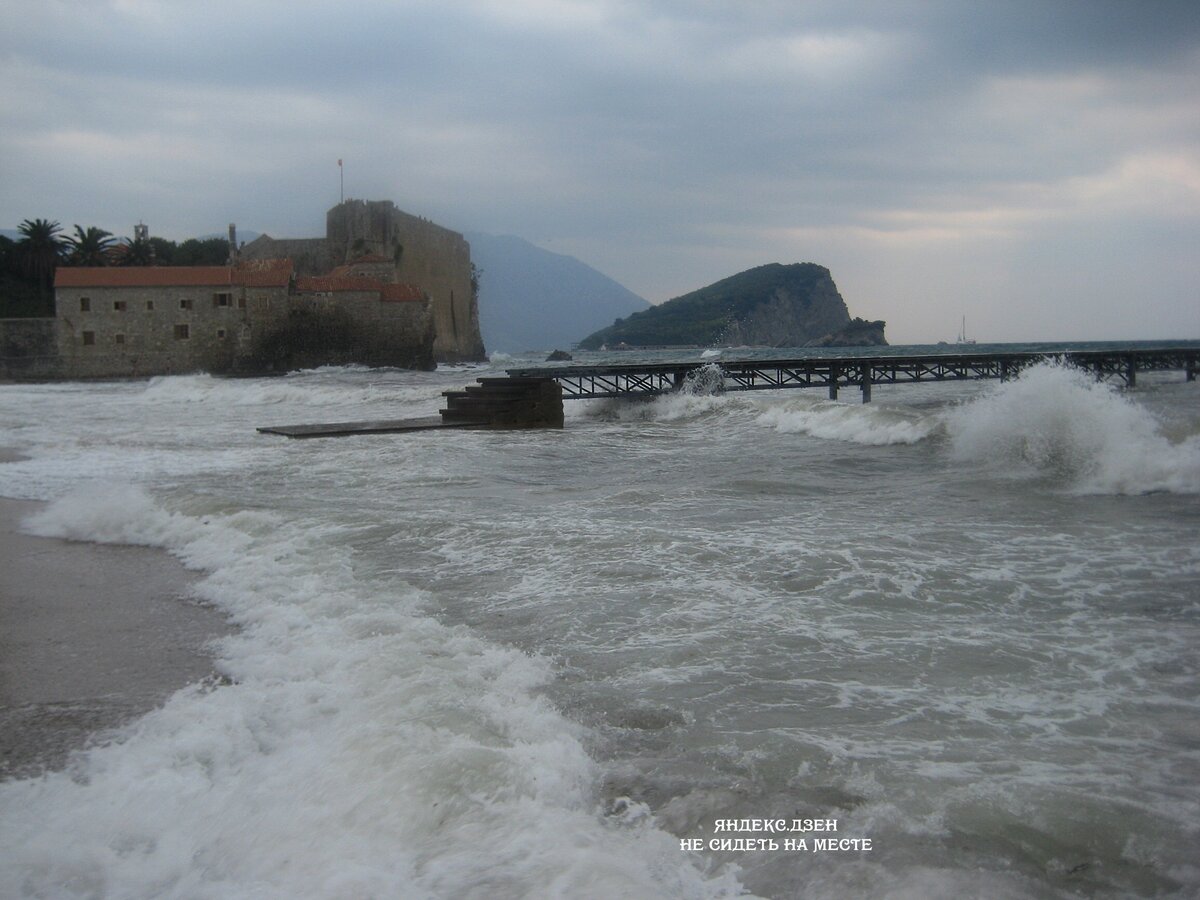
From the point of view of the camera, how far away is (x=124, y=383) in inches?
1641

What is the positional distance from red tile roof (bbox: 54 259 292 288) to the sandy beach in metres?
42.5

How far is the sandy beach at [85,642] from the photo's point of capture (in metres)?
3.20

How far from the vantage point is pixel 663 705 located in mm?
3266

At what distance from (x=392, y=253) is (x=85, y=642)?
177 ft

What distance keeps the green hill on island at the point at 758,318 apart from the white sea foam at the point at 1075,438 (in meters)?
103

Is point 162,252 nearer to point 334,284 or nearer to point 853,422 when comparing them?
point 334,284

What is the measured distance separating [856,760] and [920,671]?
2.99 ft

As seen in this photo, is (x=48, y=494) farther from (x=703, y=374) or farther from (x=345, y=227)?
(x=345, y=227)

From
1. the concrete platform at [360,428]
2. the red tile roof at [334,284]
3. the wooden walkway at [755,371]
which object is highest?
the red tile roof at [334,284]

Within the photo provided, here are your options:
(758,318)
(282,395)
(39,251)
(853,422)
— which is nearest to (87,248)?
(39,251)

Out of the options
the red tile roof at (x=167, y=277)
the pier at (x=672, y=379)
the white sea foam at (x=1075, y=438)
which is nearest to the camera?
the white sea foam at (x=1075, y=438)

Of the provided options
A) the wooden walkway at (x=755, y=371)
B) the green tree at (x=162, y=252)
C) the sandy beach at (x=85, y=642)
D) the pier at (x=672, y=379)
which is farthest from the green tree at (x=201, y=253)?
the sandy beach at (x=85, y=642)

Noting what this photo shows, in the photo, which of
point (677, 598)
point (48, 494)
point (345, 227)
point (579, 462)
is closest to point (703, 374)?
point (579, 462)

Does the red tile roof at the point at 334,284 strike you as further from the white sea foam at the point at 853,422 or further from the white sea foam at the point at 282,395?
the white sea foam at the point at 853,422
